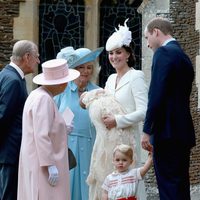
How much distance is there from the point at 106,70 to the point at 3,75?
7151mm

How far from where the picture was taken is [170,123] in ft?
24.7

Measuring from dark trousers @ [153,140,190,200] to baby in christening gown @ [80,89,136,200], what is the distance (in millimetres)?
979

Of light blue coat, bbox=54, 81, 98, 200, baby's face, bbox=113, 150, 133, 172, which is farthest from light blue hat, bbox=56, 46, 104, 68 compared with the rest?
baby's face, bbox=113, 150, 133, 172

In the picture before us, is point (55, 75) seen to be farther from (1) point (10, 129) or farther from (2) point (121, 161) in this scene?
(2) point (121, 161)

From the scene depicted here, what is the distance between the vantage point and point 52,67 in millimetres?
7844

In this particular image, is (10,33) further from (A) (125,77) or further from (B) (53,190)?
(B) (53,190)

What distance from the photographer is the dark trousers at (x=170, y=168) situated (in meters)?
7.50

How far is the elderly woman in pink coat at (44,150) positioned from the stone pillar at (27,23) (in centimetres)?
777

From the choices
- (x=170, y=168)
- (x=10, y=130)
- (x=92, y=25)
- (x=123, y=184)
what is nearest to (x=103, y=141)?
(x=123, y=184)

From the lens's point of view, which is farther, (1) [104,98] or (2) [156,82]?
Answer: (1) [104,98]

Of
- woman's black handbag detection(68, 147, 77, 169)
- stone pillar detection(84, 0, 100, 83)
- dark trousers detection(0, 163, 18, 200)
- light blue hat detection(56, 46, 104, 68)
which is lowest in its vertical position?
dark trousers detection(0, 163, 18, 200)

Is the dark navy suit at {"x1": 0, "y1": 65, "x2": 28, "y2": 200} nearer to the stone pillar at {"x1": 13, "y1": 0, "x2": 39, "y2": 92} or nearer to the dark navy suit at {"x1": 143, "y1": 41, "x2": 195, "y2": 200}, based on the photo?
the dark navy suit at {"x1": 143, "y1": 41, "x2": 195, "y2": 200}

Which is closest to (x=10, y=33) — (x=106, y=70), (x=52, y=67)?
(x=106, y=70)

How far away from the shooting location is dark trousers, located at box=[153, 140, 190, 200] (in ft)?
24.6
